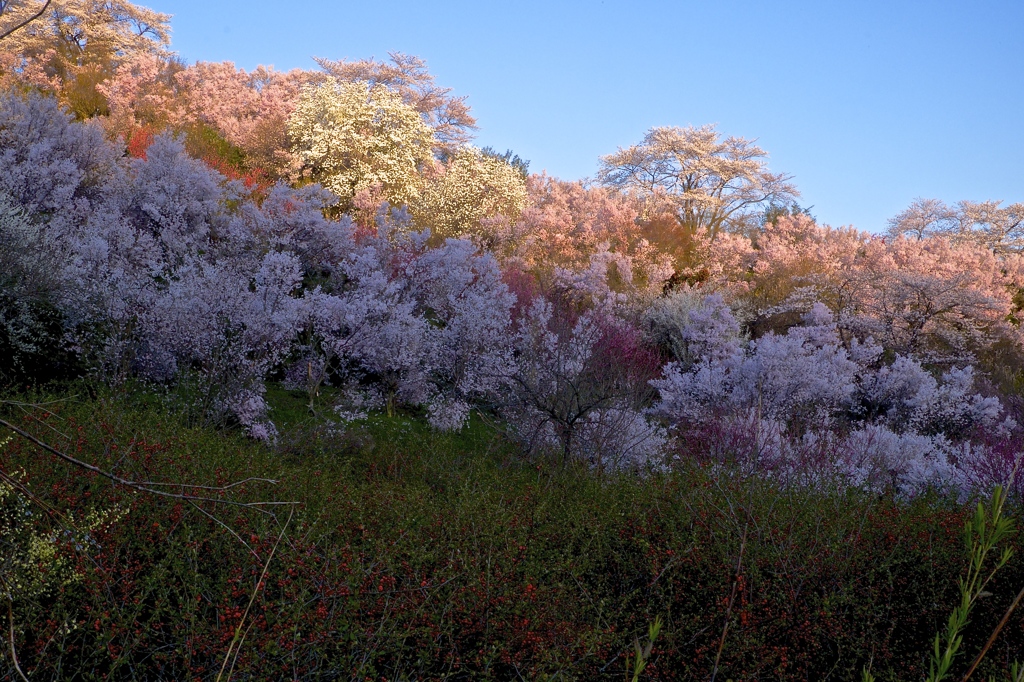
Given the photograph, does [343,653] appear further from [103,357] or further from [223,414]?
[103,357]

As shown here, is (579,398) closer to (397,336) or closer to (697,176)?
(397,336)

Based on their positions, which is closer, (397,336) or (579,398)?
(579,398)

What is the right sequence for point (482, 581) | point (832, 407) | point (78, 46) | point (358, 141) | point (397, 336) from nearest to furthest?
1. point (482, 581)
2. point (397, 336)
3. point (832, 407)
4. point (358, 141)
5. point (78, 46)

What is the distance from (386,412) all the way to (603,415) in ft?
13.5

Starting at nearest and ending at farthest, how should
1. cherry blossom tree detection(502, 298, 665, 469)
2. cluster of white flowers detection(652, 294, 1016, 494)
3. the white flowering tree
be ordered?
cherry blossom tree detection(502, 298, 665, 469), cluster of white flowers detection(652, 294, 1016, 494), the white flowering tree

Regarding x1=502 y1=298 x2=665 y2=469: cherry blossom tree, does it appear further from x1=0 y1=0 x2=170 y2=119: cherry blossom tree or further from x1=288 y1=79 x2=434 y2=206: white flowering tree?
x1=0 y1=0 x2=170 y2=119: cherry blossom tree

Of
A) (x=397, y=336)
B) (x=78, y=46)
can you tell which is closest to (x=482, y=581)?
(x=397, y=336)

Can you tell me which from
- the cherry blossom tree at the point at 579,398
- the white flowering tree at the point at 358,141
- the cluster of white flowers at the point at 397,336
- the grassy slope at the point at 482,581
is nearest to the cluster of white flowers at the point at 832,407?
the cluster of white flowers at the point at 397,336

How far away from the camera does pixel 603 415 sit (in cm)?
974

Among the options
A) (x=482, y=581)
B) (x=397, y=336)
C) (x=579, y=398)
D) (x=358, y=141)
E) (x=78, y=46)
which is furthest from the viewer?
(x=78, y=46)

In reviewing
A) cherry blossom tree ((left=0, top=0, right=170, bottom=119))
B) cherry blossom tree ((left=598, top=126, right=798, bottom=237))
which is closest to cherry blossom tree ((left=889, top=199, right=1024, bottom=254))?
cherry blossom tree ((left=598, top=126, right=798, bottom=237))

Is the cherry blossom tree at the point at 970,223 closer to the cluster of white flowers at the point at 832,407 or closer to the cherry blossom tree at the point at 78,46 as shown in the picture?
the cluster of white flowers at the point at 832,407

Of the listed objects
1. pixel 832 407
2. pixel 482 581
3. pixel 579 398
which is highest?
pixel 832 407

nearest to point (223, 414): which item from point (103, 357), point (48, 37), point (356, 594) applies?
point (103, 357)
